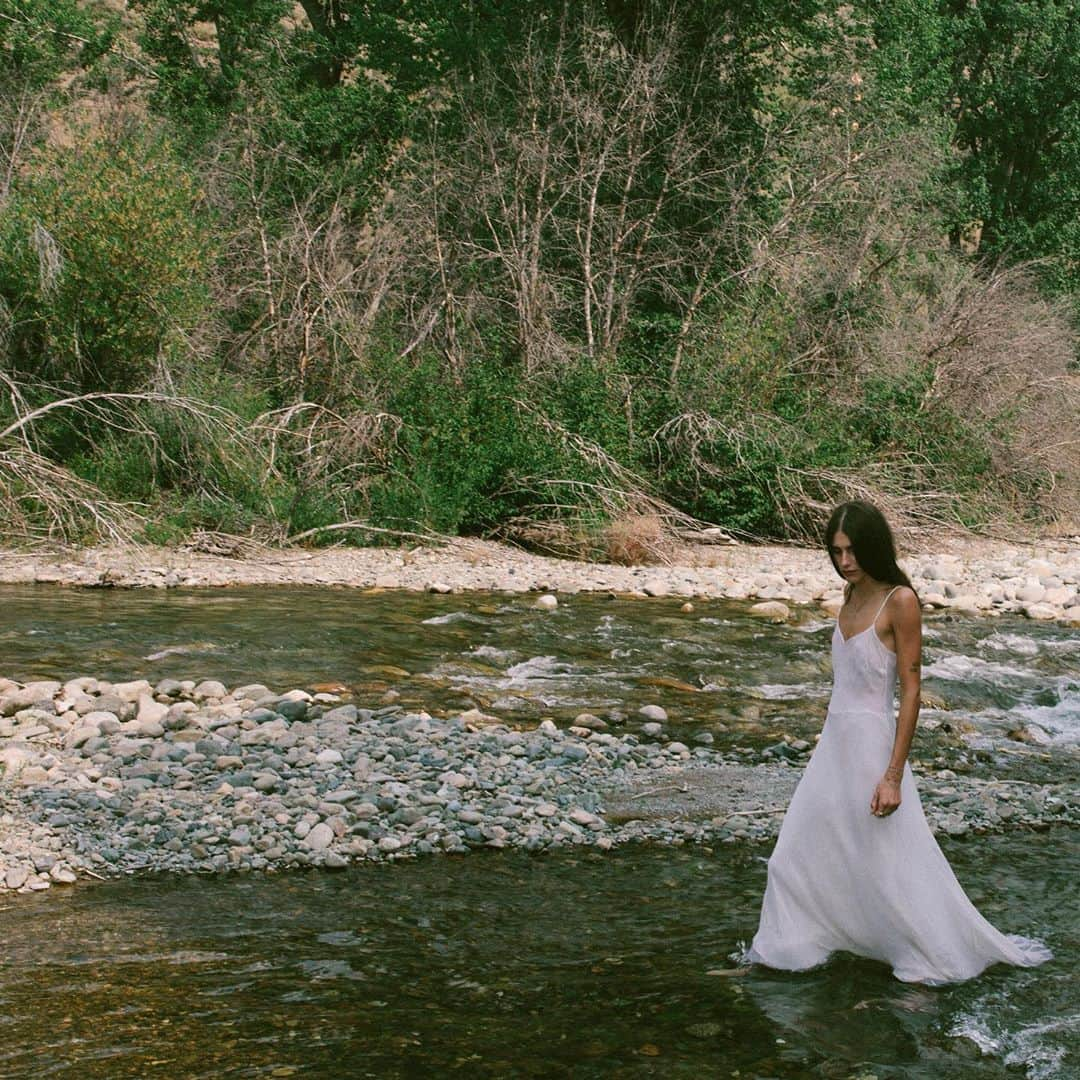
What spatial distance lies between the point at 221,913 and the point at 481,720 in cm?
381

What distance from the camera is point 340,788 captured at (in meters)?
7.94

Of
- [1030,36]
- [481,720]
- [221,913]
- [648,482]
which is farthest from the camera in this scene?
[1030,36]

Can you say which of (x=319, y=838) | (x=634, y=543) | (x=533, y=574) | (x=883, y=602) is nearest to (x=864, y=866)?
(x=883, y=602)

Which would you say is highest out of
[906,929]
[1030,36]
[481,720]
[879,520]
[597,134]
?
[1030,36]

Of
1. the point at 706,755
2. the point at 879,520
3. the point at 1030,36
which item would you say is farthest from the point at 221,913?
the point at 1030,36

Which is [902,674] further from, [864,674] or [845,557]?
[845,557]

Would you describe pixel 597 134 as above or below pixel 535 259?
above

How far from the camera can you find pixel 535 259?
70.4 ft

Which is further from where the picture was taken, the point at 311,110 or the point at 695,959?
the point at 311,110

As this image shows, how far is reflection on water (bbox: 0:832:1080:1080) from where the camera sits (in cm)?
476

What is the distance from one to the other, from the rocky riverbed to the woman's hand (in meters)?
2.55

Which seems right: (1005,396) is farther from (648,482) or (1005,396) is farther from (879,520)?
(879,520)

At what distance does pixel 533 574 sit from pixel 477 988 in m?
11.7

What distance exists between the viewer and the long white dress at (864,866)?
5.05m
